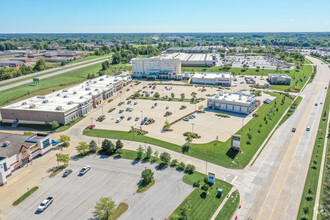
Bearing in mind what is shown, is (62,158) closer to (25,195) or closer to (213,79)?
(25,195)

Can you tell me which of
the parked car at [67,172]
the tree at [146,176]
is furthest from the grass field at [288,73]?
the parked car at [67,172]

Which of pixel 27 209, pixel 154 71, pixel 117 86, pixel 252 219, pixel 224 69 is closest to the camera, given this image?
pixel 252 219

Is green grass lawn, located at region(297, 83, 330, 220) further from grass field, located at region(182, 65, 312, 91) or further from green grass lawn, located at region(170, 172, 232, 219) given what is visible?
grass field, located at region(182, 65, 312, 91)

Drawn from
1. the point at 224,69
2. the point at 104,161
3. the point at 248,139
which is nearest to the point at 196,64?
the point at 224,69

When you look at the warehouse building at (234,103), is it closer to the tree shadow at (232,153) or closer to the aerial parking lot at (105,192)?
the tree shadow at (232,153)

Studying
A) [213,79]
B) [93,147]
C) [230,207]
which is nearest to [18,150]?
[93,147]

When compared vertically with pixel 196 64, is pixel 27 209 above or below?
below

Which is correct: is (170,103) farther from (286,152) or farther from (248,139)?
(286,152)
